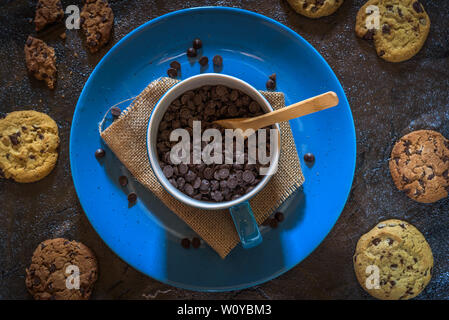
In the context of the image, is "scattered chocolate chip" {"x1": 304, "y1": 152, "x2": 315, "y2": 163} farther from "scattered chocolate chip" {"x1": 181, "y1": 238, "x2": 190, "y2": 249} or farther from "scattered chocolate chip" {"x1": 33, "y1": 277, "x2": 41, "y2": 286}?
"scattered chocolate chip" {"x1": 33, "y1": 277, "x2": 41, "y2": 286}

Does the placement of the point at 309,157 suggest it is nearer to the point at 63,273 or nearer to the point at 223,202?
the point at 223,202

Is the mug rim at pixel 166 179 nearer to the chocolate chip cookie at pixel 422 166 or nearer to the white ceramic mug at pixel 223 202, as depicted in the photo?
the white ceramic mug at pixel 223 202

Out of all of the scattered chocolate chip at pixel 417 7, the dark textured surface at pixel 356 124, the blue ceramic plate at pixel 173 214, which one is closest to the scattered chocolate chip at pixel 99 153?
the blue ceramic plate at pixel 173 214

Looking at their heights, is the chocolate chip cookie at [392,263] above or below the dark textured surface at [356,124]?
below

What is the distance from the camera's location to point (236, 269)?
1211 millimetres

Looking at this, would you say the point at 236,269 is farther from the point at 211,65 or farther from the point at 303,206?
the point at 211,65

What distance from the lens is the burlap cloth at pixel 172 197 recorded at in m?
1.18

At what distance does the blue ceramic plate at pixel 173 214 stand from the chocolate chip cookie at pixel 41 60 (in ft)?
1.15

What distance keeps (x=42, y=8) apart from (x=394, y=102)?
1399 millimetres

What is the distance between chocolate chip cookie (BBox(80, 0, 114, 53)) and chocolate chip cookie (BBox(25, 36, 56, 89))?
0.16 metres

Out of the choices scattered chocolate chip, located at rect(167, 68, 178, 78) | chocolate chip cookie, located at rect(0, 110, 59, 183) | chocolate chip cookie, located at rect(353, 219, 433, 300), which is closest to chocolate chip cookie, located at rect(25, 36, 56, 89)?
chocolate chip cookie, located at rect(0, 110, 59, 183)

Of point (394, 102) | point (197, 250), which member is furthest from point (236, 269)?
point (394, 102)

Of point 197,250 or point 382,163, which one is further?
point 382,163

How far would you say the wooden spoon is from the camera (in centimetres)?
92
